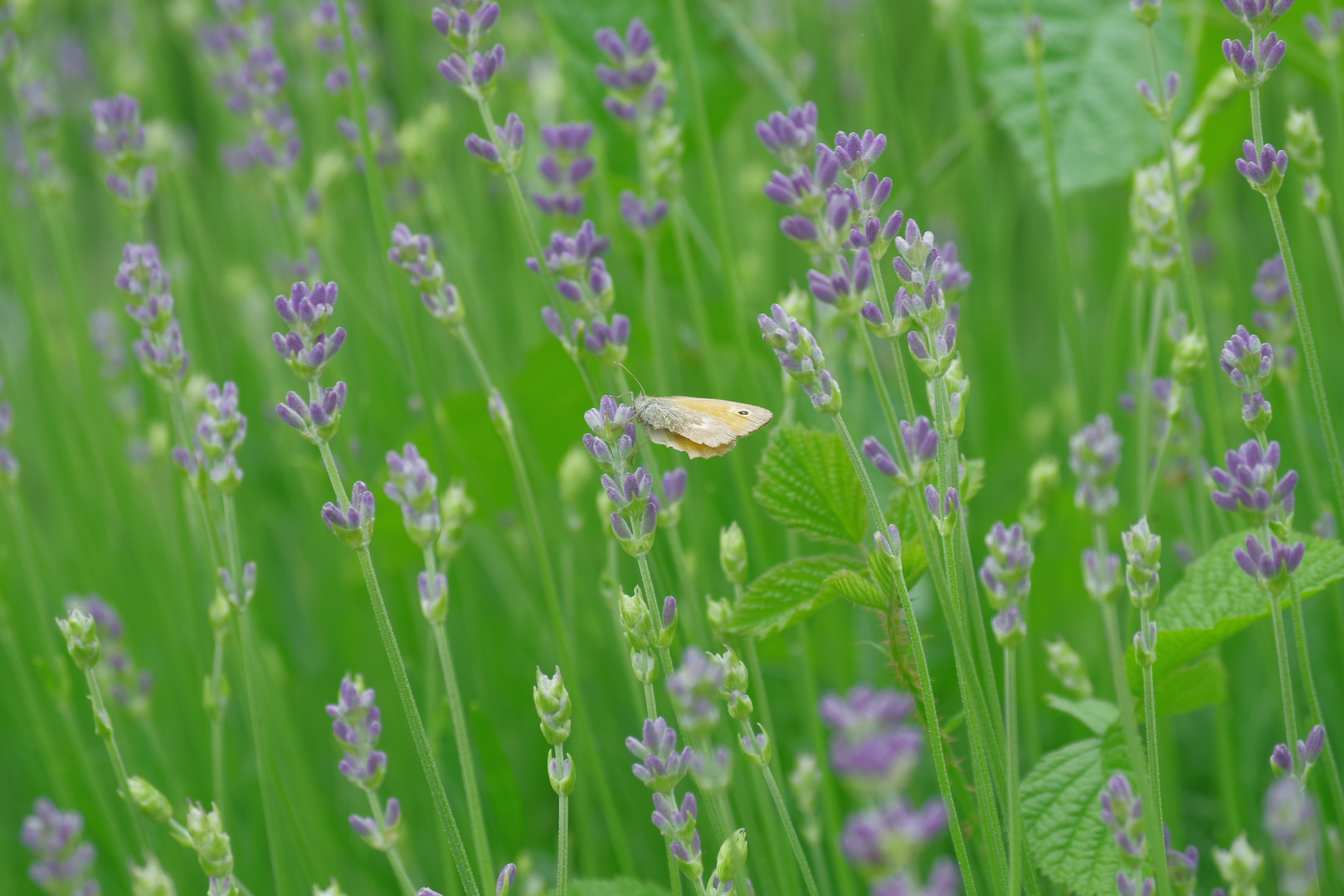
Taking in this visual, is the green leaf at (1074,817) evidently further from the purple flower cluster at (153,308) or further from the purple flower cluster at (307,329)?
the purple flower cluster at (153,308)

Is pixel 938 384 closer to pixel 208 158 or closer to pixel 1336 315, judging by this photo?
pixel 1336 315

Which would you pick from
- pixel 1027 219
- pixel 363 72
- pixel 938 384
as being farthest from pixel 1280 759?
pixel 1027 219

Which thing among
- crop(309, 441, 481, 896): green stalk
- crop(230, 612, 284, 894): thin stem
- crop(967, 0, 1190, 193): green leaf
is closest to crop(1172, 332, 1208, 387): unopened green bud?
crop(967, 0, 1190, 193): green leaf

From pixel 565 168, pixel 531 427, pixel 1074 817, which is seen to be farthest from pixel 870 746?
pixel 531 427

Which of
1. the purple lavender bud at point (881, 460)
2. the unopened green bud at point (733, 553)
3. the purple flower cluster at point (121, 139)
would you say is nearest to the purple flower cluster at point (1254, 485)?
the purple lavender bud at point (881, 460)

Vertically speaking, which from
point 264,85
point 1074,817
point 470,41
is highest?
point 264,85

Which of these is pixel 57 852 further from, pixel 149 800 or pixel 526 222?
pixel 526 222
